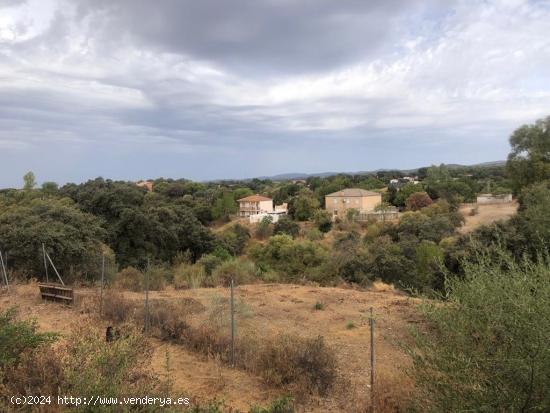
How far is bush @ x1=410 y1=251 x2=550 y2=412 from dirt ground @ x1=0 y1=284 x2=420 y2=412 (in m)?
0.69

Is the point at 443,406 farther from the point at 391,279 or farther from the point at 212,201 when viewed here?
the point at 212,201

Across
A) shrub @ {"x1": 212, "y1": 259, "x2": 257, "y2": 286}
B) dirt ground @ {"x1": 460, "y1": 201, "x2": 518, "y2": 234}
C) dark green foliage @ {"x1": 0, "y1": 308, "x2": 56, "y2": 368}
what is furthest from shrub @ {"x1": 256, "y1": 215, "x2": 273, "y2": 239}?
dark green foliage @ {"x1": 0, "y1": 308, "x2": 56, "y2": 368}

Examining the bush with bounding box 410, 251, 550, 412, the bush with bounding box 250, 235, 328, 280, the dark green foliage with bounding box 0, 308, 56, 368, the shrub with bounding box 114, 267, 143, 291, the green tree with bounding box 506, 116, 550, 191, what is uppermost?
the green tree with bounding box 506, 116, 550, 191

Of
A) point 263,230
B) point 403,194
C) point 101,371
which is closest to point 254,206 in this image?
point 263,230

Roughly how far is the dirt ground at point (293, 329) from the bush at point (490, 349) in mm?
686

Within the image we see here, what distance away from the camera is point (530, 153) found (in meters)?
36.7

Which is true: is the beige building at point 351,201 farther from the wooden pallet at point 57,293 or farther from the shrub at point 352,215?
the wooden pallet at point 57,293

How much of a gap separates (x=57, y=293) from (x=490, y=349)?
9724 mm

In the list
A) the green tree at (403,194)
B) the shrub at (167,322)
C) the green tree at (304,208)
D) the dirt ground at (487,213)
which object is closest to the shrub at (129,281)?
the shrub at (167,322)

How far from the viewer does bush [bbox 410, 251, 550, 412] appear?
3.12 metres

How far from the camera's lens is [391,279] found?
769 inches

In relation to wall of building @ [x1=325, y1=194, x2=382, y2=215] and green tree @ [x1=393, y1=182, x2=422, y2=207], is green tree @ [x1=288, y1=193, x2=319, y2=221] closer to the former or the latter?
wall of building @ [x1=325, y1=194, x2=382, y2=215]

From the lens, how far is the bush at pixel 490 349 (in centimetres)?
312

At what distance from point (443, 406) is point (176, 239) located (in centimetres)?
2515
